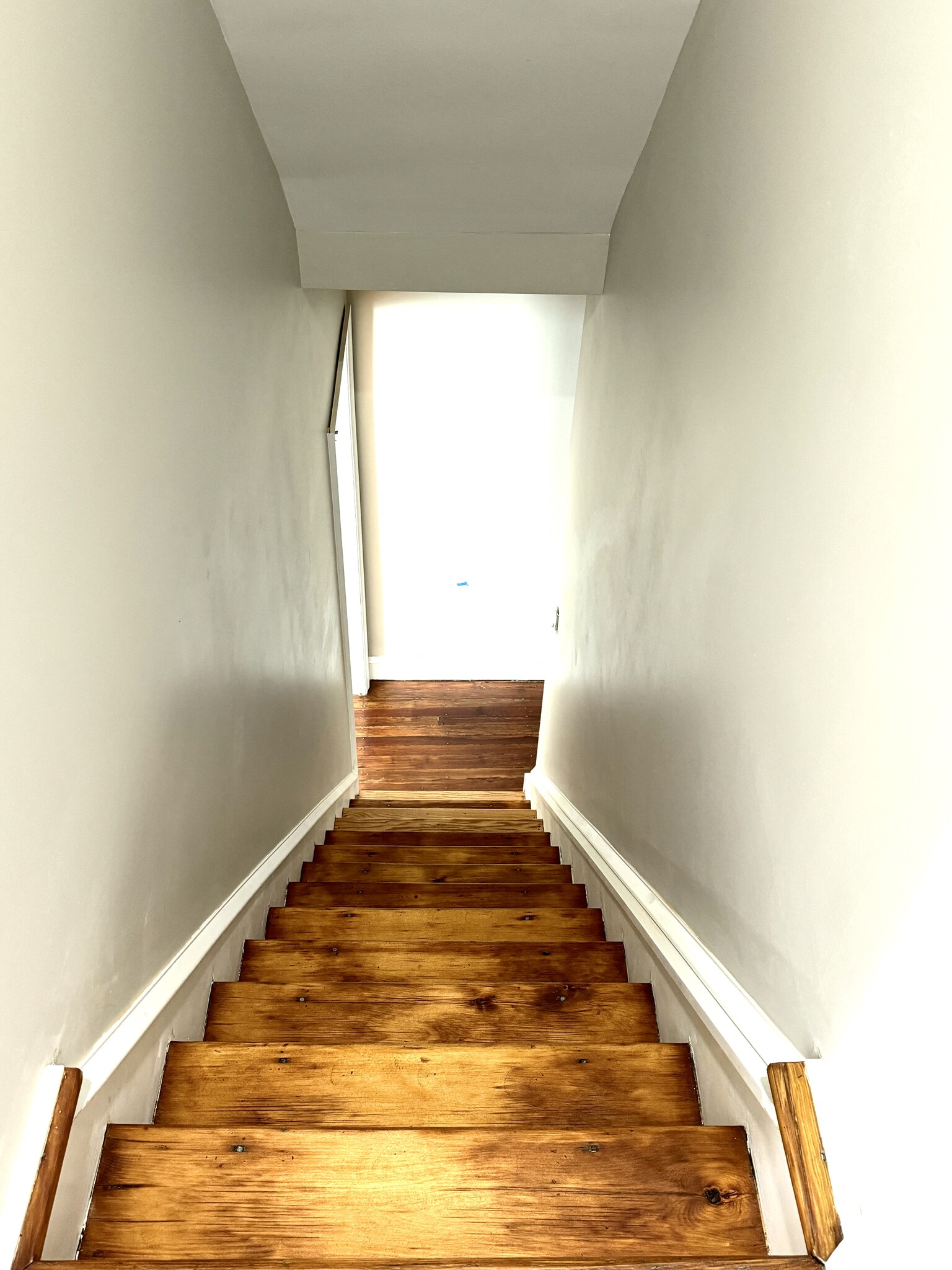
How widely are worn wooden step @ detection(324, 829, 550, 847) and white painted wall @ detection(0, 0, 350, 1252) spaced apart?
1.18 m

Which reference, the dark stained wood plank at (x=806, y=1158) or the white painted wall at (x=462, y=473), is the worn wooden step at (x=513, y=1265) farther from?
the white painted wall at (x=462, y=473)

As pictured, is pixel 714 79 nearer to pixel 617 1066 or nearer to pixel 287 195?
pixel 287 195

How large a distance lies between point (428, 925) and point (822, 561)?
1644 millimetres

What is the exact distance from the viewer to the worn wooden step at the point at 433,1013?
186 cm

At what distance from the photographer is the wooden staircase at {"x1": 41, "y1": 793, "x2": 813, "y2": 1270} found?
1261 millimetres

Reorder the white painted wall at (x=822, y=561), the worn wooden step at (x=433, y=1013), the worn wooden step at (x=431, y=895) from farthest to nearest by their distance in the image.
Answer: the worn wooden step at (x=431, y=895) < the worn wooden step at (x=433, y=1013) < the white painted wall at (x=822, y=561)

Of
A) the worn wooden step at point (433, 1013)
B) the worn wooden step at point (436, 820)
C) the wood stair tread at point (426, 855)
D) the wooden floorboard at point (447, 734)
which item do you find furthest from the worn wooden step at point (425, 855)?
the wooden floorboard at point (447, 734)

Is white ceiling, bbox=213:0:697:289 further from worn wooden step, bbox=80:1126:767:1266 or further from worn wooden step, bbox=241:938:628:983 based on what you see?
worn wooden step, bbox=80:1126:767:1266

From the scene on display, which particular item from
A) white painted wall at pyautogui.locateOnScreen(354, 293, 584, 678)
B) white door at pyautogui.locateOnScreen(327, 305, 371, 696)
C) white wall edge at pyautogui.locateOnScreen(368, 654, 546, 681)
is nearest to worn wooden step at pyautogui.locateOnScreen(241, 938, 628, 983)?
white door at pyautogui.locateOnScreen(327, 305, 371, 696)

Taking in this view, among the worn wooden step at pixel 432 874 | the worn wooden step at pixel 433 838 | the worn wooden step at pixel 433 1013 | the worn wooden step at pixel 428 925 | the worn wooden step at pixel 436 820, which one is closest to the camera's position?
the worn wooden step at pixel 433 1013

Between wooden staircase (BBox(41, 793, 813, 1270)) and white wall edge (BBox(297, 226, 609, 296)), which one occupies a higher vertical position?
white wall edge (BBox(297, 226, 609, 296))

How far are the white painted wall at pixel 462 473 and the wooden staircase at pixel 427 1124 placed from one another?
3.21 meters

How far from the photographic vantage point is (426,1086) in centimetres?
161

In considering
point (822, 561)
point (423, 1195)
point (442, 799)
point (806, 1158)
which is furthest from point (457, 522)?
point (806, 1158)
